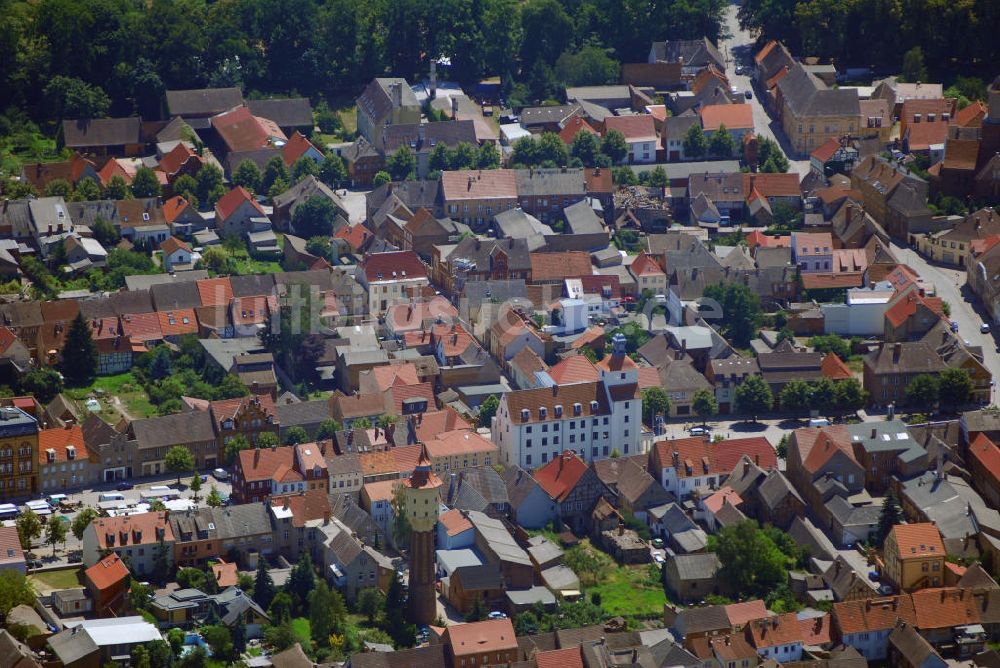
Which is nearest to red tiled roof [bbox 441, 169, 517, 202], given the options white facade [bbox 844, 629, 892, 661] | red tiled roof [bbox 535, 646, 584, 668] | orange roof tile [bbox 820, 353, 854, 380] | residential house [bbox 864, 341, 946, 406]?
orange roof tile [bbox 820, 353, 854, 380]

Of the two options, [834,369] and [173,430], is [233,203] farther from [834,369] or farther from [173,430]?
[834,369]

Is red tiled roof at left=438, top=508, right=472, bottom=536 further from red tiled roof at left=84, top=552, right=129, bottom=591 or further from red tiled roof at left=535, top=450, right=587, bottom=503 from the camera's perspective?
red tiled roof at left=84, top=552, right=129, bottom=591

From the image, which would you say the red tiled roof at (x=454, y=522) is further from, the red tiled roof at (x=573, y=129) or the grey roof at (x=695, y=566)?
the red tiled roof at (x=573, y=129)

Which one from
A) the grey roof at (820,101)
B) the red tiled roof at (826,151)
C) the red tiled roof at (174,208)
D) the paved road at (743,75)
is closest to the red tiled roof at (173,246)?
the red tiled roof at (174,208)

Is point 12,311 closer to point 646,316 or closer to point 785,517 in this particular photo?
point 646,316

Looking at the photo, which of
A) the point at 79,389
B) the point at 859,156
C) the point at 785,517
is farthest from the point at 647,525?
the point at 859,156

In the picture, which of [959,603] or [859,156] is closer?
[959,603]
